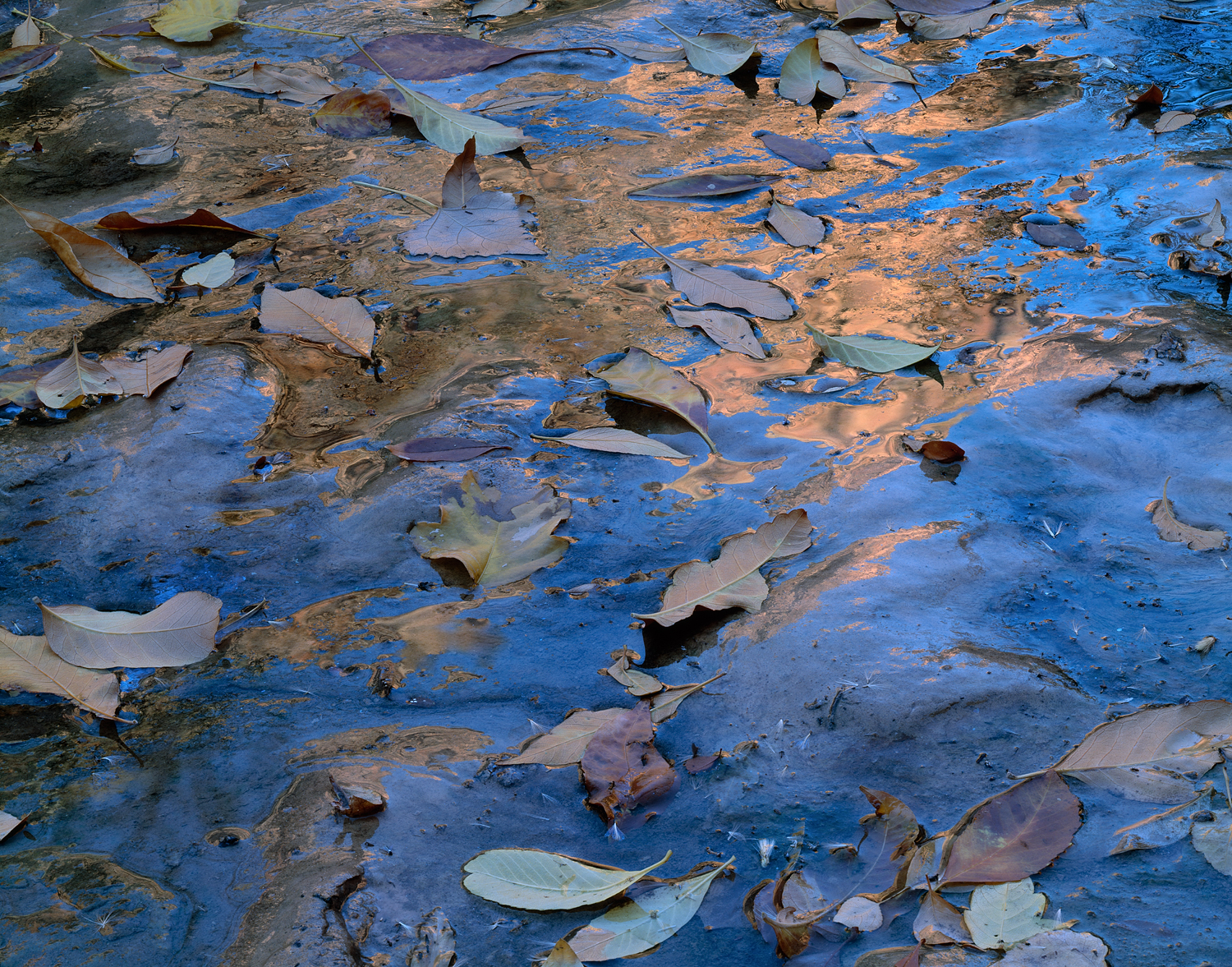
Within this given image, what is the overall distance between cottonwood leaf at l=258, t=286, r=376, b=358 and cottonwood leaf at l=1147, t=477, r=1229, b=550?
5.01 feet

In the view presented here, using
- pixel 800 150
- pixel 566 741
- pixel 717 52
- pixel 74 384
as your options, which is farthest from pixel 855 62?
pixel 566 741

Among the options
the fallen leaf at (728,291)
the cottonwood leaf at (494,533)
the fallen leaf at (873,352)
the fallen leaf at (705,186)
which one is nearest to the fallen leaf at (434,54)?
the fallen leaf at (705,186)

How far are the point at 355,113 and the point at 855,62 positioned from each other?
157 cm

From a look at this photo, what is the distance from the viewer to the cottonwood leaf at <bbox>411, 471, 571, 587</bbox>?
1586 mm

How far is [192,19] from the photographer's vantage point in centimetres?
348

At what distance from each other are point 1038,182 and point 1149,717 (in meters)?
1.65

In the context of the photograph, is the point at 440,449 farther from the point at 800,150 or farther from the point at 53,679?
the point at 800,150

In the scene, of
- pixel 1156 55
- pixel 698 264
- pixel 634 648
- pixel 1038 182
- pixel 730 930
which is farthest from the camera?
pixel 1156 55

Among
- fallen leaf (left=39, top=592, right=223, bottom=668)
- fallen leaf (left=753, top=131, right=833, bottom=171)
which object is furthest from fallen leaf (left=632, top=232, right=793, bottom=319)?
fallen leaf (left=39, top=592, right=223, bottom=668)

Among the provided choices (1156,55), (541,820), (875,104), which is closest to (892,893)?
(541,820)

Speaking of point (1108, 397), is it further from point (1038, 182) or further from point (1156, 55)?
point (1156, 55)

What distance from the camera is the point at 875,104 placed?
2844 millimetres

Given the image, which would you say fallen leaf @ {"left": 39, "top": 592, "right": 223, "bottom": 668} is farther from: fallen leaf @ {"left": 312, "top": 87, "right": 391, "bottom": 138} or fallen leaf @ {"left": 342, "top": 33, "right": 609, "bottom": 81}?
→ fallen leaf @ {"left": 342, "top": 33, "right": 609, "bottom": 81}

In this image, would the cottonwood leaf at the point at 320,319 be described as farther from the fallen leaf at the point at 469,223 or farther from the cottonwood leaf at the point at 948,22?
the cottonwood leaf at the point at 948,22
